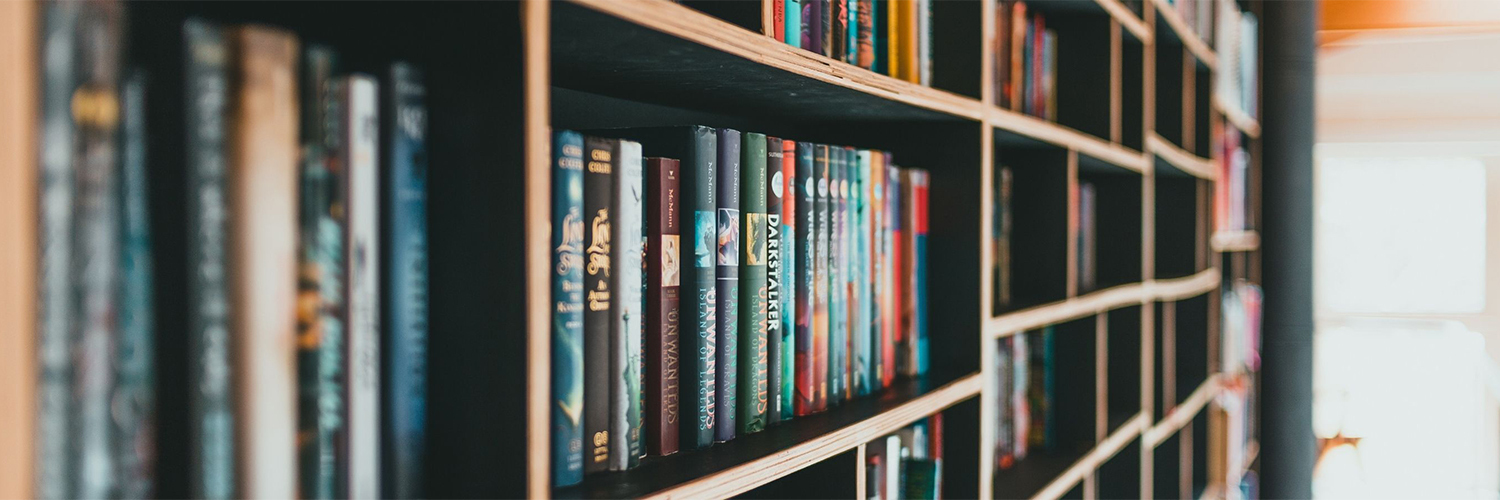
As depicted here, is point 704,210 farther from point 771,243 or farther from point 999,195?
point 999,195

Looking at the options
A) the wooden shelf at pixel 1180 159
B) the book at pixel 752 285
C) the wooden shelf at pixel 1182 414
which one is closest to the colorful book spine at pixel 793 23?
the book at pixel 752 285

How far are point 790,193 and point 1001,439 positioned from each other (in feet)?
2.50

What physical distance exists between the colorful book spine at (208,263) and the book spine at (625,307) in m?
0.26

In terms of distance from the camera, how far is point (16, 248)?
13.8 inches

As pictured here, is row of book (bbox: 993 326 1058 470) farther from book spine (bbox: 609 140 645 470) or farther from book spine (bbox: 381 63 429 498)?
book spine (bbox: 381 63 429 498)

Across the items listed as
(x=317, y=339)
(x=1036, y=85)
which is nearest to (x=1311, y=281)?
Result: (x=1036, y=85)

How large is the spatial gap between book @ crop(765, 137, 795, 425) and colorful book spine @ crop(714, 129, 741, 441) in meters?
0.04

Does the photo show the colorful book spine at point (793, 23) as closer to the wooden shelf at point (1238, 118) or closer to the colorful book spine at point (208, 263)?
the colorful book spine at point (208, 263)

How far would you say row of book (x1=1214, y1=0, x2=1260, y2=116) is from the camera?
240 cm

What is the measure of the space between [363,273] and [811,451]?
16.6 inches

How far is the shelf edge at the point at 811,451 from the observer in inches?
25.7

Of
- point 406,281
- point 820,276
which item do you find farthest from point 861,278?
point 406,281

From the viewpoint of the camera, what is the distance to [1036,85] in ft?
4.68

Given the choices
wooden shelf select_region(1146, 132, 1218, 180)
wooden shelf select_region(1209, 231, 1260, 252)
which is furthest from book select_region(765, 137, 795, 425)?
wooden shelf select_region(1209, 231, 1260, 252)
